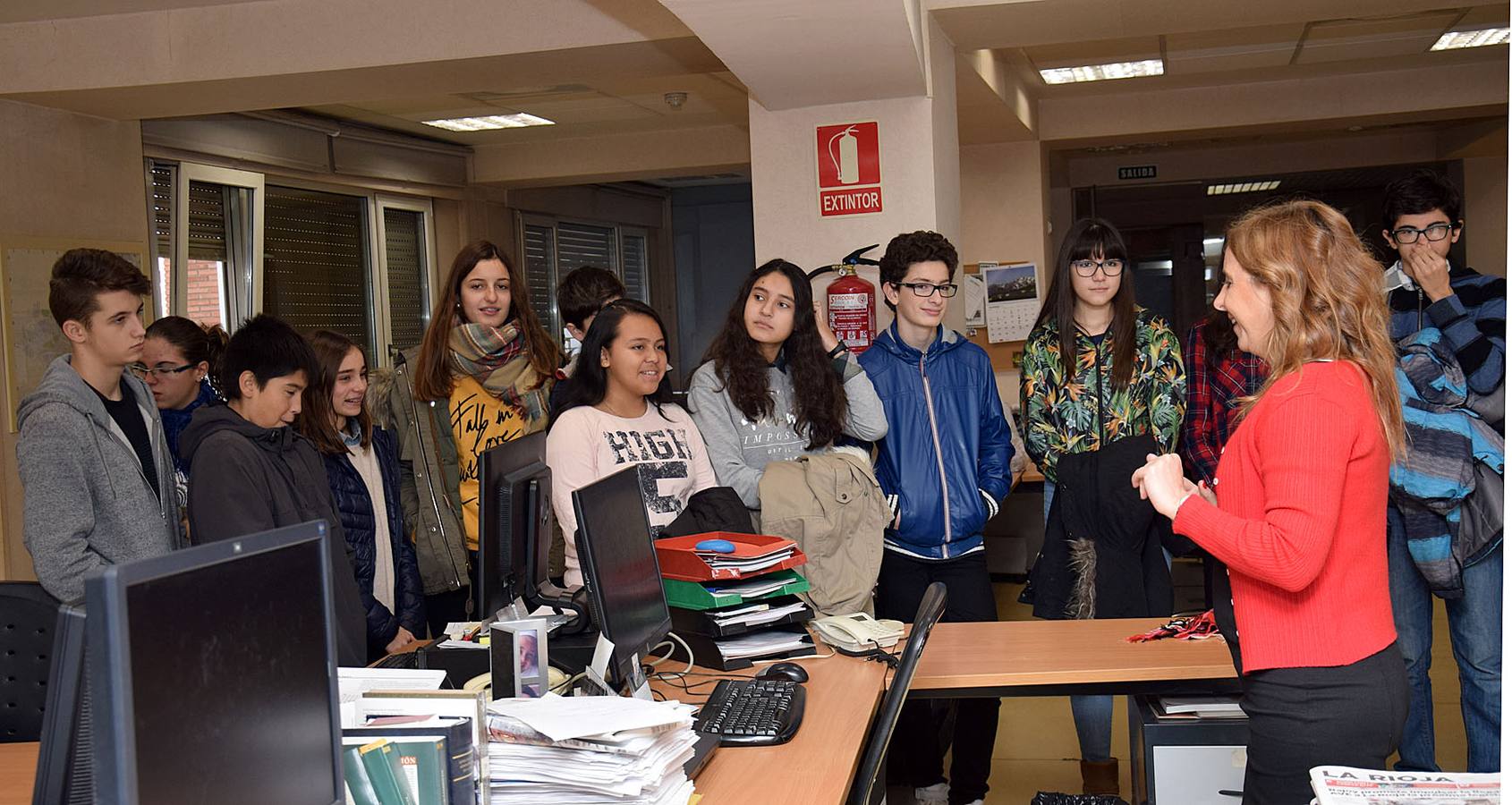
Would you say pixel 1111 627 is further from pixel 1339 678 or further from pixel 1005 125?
pixel 1005 125

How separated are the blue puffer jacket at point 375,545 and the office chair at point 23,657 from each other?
2.56 feet

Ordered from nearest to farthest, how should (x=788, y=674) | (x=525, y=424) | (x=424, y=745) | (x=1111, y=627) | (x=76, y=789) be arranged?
(x=76, y=789) < (x=424, y=745) < (x=788, y=674) < (x=1111, y=627) < (x=525, y=424)

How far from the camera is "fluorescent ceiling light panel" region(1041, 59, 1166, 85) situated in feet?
23.9

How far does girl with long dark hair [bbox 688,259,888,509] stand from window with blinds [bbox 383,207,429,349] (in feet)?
18.6

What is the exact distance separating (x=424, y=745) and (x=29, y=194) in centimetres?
490

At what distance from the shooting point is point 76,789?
1.37 m

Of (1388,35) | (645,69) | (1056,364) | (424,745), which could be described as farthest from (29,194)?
(1388,35)

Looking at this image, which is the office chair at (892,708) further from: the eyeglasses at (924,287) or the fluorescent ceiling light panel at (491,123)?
the fluorescent ceiling light panel at (491,123)

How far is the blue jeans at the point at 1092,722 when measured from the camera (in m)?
3.67

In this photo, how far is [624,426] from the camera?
3.26 metres

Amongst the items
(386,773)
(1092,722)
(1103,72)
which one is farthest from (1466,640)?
(1103,72)

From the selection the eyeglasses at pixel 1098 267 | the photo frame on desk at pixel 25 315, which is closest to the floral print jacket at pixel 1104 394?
the eyeglasses at pixel 1098 267

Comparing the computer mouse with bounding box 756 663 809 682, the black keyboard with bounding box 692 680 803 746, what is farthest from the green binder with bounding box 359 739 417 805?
the computer mouse with bounding box 756 663 809 682

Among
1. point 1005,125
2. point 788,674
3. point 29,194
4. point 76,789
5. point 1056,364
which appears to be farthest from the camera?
point 1005,125
